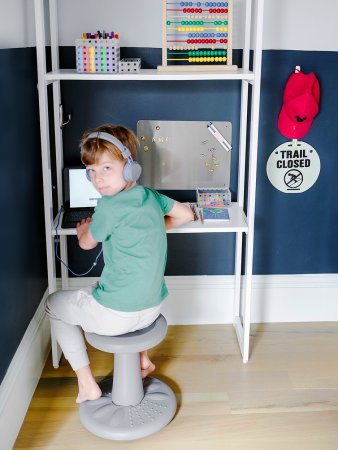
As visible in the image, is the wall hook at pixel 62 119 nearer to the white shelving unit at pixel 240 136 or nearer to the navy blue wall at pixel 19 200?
the white shelving unit at pixel 240 136

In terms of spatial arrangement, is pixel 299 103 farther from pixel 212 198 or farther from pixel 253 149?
pixel 212 198

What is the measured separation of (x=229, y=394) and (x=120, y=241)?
2.89 feet

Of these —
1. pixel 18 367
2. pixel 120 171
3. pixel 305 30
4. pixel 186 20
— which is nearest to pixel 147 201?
pixel 120 171

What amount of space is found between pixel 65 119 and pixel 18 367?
1.18 m

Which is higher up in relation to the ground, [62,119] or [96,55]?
[96,55]

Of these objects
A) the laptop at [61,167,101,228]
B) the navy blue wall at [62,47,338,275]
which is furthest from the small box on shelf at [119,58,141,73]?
the laptop at [61,167,101,228]

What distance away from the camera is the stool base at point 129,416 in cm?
230

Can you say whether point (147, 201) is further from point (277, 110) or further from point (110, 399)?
point (277, 110)

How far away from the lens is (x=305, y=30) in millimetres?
2875

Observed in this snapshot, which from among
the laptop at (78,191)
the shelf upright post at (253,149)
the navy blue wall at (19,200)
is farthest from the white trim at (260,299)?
the navy blue wall at (19,200)

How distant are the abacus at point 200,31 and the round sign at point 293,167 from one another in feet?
1.78

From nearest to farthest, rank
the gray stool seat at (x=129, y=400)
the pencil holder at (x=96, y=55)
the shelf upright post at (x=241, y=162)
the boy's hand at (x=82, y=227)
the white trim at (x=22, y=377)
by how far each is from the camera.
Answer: the white trim at (x=22, y=377)
the gray stool seat at (x=129, y=400)
the boy's hand at (x=82, y=227)
the pencil holder at (x=96, y=55)
the shelf upright post at (x=241, y=162)

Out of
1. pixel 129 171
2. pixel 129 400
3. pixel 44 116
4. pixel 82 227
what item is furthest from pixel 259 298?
pixel 44 116

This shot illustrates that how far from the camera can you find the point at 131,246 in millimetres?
2188
